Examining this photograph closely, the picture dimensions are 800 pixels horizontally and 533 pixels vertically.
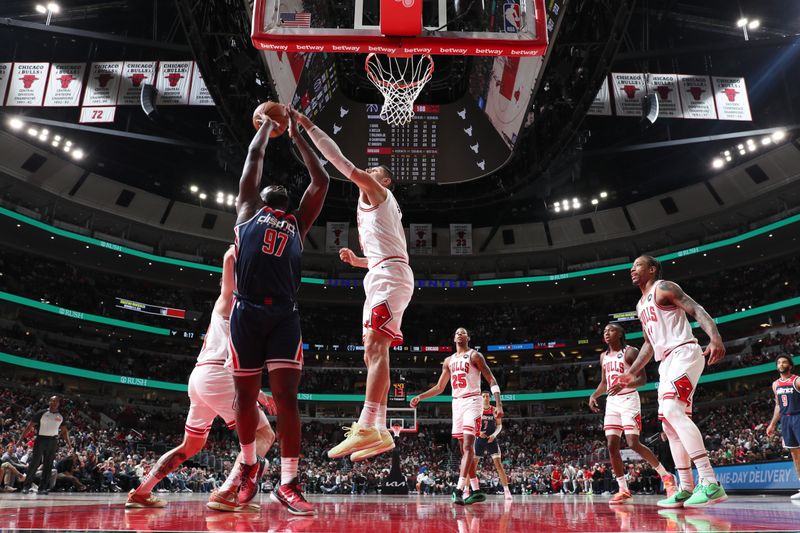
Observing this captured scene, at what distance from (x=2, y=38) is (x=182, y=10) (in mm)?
13751

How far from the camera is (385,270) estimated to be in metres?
4.96

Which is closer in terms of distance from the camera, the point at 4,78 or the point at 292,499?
the point at 292,499

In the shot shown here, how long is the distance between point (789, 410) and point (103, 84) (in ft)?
59.1

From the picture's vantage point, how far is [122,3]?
20.6m

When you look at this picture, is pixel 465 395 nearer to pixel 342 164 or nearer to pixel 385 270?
pixel 385 270

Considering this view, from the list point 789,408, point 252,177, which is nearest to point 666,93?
point 789,408

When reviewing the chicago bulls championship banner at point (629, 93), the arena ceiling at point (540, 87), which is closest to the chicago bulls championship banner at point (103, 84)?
the arena ceiling at point (540, 87)

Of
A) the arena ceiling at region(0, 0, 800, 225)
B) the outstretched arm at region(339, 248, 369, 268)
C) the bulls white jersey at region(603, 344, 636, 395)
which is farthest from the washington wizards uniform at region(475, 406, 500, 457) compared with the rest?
the arena ceiling at region(0, 0, 800, 225)

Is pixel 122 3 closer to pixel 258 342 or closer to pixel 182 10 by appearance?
pixel 182 10

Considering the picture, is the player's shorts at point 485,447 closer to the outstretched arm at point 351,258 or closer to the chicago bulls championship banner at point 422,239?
the outstretched arm at point 351,258

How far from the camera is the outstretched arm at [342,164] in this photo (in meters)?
4.68

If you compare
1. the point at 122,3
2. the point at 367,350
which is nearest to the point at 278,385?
the point at 367,350

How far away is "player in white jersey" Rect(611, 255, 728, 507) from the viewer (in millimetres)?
5285

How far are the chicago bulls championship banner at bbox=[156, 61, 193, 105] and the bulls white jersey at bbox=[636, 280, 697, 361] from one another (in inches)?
572
